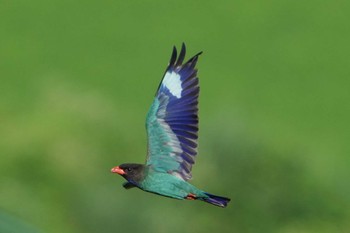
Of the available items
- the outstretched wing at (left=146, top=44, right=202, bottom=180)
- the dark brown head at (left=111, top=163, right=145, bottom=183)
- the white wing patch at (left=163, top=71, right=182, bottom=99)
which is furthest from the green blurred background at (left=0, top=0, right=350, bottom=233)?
the white wing patch at (left=163, top=71, right=182, bottom=99)

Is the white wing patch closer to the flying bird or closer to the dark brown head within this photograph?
the flying bird

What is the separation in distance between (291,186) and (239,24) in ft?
40.9

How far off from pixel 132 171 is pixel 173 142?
21.2 inches

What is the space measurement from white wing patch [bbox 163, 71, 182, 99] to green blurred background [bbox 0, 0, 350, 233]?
6.66 feet

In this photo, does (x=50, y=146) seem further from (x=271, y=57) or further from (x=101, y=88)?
(x=271, y=57)

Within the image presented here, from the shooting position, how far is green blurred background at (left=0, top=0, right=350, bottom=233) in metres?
15.3

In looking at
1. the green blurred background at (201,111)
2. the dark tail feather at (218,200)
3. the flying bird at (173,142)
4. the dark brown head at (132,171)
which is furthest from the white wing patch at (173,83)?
the green blurred background at (201,111)

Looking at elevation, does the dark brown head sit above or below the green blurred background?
below

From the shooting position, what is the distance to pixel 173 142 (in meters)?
9.10

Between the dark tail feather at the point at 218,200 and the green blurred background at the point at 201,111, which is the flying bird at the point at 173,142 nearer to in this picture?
the dark tail feather at the point at 218,200

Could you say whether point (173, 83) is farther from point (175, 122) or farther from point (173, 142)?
point (173, 142)

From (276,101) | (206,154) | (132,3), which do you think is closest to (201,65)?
(276,101)

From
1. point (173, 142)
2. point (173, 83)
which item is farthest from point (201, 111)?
point (173, 142)

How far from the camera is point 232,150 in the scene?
15.6 meters
